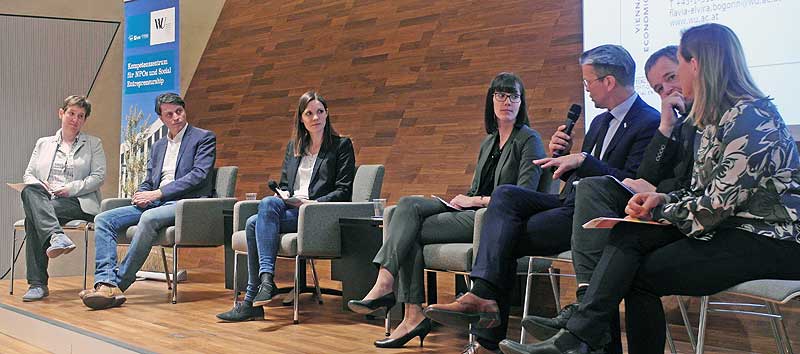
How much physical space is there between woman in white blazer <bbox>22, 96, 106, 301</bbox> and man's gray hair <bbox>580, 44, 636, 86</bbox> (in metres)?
3.39

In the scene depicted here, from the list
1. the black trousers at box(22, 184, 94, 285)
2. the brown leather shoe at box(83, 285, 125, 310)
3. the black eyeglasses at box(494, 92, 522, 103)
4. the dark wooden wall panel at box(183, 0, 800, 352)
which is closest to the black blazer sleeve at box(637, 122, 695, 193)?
the black eyeglasses at box(494, 92, 522, 103)

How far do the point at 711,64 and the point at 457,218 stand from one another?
1380 mm

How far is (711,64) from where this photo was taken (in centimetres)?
262

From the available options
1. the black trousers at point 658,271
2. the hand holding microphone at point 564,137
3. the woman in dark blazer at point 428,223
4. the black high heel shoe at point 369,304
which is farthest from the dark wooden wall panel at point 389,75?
the black trousers at point 658,271

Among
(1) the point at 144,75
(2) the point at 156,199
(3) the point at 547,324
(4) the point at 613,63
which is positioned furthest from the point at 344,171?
(1) the point at 144,75

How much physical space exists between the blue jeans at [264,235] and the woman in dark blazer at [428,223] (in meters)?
0.92

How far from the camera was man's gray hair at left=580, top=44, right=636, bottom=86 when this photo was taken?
11.3 ft

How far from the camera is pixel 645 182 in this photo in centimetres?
312

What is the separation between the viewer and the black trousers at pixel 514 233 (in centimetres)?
328

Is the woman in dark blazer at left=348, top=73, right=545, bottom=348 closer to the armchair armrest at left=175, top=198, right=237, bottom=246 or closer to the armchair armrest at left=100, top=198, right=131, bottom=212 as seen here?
the armchair armrest at left=175, top=198, right=237, bottom=246

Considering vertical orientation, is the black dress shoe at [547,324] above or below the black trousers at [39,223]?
below

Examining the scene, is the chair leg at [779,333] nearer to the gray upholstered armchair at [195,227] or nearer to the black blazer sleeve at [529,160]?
the black blazer sleeve at [529,160]

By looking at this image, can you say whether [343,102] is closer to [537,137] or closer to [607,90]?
[537,137]

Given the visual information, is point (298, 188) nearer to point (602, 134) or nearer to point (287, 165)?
point (287, 165)
